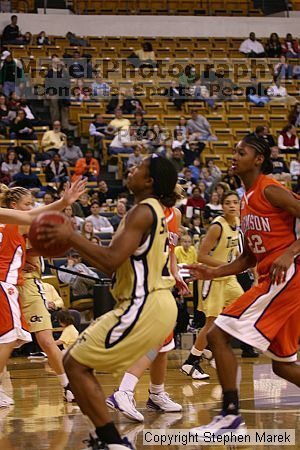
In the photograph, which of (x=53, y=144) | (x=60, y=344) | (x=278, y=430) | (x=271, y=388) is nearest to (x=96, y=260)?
(x=278, y=430)

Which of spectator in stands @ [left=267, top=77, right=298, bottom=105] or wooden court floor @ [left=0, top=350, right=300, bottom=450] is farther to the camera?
spectator in stands @ [left=267, top=77, right=298, bottom=105]

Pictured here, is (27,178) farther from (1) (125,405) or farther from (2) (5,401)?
(1) (125,405)

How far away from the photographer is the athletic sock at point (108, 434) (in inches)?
185

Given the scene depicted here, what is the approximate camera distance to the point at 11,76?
19.1 m

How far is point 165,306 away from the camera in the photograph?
4.88m

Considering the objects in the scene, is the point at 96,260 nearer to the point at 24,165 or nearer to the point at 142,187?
the point at 142,187

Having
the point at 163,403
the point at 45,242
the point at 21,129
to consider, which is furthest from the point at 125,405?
→ the point at 21,129

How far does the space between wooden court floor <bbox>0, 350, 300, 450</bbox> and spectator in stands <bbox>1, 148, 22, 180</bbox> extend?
676 cm

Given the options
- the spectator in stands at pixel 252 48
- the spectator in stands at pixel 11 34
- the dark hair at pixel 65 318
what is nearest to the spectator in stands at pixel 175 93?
the spectator in stands at pixel 252 48

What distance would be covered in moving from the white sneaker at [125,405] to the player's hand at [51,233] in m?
2.24

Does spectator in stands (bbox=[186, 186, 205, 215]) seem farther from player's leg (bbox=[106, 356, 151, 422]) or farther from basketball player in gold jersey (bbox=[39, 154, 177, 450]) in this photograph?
basketball player in gold jersey (bbox=[39, 154, 177, 450])

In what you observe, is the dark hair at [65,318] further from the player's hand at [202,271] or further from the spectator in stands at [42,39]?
the spectator in stands at [42,39]

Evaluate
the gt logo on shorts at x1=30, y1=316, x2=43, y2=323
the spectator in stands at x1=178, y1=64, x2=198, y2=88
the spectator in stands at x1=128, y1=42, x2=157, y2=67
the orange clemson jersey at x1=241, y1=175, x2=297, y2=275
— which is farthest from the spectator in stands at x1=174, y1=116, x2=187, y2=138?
the orange clemson jersey at x1=241, y1=175, x2=297, y2=275

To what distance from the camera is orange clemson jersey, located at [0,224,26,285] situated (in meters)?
7.23
